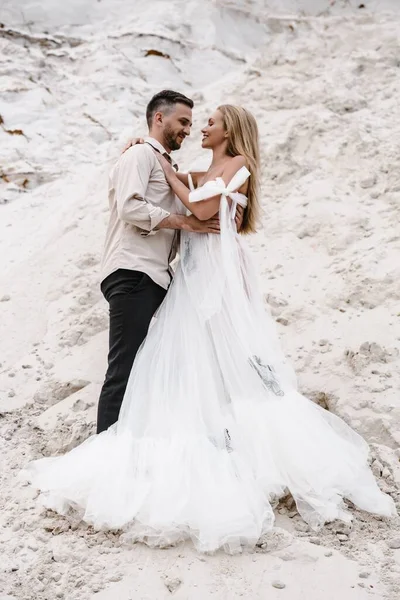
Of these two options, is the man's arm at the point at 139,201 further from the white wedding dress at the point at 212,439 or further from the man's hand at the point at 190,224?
the white wedding dress at the point at 212,439

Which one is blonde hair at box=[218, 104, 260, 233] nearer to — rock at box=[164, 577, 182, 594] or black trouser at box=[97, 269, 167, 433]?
black trouser at box=[97, 269, 167, 433]

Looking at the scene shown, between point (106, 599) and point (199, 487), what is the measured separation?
1.81 feet

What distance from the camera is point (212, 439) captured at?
9.05 feet

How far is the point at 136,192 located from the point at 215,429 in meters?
1.09

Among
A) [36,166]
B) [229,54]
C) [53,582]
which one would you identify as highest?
[229,54]

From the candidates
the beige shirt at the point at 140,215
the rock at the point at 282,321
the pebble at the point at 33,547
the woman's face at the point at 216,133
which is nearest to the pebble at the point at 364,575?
the pebble at the point at 33,547

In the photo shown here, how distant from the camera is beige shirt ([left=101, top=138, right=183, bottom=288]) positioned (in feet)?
9.52

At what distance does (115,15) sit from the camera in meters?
7.91

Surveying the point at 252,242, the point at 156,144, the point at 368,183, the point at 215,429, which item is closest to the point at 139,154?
the point at 156,144

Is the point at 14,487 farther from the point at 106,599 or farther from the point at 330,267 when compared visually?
the point at 330,267

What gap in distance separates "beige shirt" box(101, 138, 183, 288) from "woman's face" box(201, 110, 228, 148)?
237 mm

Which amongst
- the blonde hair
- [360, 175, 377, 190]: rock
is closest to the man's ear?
the blonde hair

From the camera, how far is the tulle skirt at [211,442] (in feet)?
8.16

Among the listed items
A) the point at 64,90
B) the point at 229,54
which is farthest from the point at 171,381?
the point at 229,54
